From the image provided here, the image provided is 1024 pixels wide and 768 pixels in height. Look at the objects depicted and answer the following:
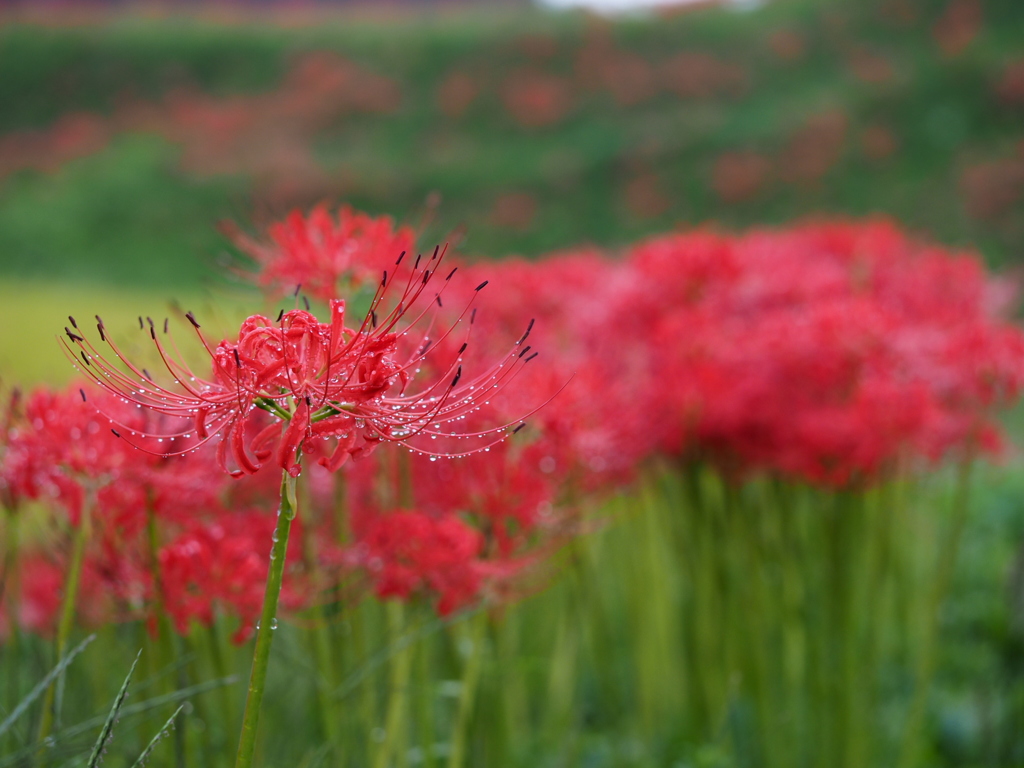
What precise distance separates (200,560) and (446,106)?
1054cm

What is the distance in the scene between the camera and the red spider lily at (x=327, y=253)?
1147 mm

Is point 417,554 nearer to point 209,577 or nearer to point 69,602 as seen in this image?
point 209,577

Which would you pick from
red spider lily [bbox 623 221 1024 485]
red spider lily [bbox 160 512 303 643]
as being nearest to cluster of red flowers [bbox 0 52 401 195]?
red spider lily [bbox 623 221 1024 485]

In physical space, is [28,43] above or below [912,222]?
above

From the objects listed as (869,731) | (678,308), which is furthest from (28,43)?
(869,731)

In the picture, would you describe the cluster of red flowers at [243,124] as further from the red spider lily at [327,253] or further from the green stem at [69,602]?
the green stem at [69,602]

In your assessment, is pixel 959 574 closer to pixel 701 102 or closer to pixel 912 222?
pixel 912 222

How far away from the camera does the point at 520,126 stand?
35.8 ft

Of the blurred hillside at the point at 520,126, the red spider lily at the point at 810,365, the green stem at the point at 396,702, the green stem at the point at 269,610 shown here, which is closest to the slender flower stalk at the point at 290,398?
the green stem at the point at 269,610

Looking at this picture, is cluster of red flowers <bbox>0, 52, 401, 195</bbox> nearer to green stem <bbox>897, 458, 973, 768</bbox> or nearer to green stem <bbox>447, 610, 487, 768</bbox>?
green stem <bbox>897, 458, 973, 768</bbox>

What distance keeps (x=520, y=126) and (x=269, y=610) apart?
10.8 meters

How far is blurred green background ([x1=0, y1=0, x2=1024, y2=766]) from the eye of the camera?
9.27m

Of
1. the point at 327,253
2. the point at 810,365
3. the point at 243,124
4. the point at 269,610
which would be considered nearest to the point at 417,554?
the point at 327,253

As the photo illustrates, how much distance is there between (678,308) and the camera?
85.3 inches
